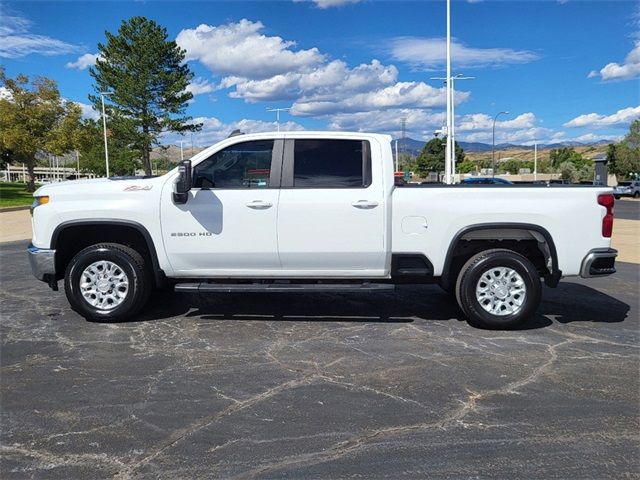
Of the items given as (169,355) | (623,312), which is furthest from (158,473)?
(623,312)

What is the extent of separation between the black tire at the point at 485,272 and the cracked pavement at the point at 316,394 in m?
0.20

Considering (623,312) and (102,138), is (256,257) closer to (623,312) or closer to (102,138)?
(623,312)

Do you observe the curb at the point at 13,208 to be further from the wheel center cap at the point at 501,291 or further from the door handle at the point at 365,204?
the wheel center cap at the point at 501,291

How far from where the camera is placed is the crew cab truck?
18.7ft

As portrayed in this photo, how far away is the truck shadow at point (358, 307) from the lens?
20.8ft

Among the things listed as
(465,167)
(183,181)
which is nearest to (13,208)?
(183,181)

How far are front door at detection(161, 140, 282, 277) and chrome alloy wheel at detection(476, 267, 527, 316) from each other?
7.17ft

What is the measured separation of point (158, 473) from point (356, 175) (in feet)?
12.0

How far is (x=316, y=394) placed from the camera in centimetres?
418

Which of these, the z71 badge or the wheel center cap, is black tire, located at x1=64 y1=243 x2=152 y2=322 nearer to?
the z71 badge

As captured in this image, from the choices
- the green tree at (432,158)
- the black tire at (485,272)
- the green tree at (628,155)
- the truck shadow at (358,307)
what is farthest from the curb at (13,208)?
the green tree at (432,158)

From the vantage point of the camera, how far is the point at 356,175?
588cm

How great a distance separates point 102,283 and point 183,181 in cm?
146

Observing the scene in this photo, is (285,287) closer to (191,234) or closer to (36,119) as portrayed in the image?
(191,234)
